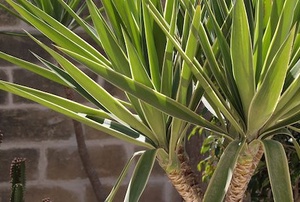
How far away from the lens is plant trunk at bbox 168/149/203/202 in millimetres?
1777

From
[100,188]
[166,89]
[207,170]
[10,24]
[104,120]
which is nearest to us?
[166,89]

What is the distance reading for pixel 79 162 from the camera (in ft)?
11.5

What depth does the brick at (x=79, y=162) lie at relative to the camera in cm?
351

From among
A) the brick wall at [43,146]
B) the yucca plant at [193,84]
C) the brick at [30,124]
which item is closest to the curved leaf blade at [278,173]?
the yucca plant at [193,84]

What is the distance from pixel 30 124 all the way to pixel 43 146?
13cm

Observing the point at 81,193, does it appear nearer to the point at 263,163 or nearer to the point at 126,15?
the point at 263,163

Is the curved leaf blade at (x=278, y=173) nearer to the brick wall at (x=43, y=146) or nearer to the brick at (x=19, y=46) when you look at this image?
the brick wall at (x=43, y=146)

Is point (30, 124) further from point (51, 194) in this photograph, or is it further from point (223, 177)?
point (223, 177)

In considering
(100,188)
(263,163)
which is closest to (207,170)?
(263,163)

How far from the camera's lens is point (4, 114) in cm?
346

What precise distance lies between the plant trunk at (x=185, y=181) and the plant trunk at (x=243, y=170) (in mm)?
110

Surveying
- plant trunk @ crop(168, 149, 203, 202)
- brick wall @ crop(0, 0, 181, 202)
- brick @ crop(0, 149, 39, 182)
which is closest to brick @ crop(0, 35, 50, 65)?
brick wall @ crop(0, 0, 181, 202)

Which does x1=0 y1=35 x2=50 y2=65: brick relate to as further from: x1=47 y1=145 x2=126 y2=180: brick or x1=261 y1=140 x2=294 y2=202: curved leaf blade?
x1=261 y1=140 x2=294 y2=202: curved leaf blade

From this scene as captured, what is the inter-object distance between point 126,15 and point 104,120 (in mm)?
290
